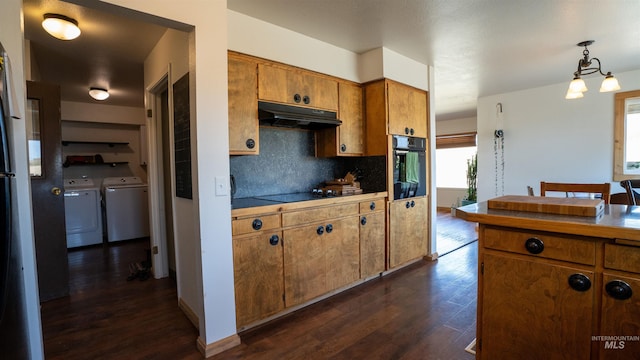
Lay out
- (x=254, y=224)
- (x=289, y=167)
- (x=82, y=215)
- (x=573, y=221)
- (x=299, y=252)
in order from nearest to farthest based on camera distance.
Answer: (x=573, y=221) < (x=254, y=224) < (x=299, y=252) < (x=289, y=167) < (x=82, y=215)

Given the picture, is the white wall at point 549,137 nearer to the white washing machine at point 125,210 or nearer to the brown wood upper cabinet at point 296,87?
the brown wood upper cabinet at point 296,87

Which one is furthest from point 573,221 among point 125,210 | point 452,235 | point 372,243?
point 125,210

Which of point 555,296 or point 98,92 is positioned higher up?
point 98,92

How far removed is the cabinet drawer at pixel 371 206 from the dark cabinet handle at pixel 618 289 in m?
1.84

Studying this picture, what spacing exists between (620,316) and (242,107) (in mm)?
2307

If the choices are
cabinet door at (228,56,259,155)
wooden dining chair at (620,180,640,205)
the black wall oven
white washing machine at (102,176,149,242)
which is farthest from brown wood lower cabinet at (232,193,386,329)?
white washing machine at (102,176,149,242)

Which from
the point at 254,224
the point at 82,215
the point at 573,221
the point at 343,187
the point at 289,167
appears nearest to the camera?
the point at 573,221

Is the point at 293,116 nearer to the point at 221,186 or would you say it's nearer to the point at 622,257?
the point at 221,186

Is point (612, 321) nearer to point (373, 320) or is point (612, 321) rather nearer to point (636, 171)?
point (373, 320)

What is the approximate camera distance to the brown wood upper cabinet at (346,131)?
2973mm

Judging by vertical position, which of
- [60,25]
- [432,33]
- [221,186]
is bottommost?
[221,186]

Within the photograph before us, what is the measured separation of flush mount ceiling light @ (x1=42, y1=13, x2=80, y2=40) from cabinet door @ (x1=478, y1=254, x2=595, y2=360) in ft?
10.3

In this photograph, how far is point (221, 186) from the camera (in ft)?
6.24

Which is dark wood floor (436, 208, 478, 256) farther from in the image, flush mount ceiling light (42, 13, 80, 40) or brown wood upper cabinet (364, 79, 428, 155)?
flush mount ceiling light (42, 13, 80, 40)
